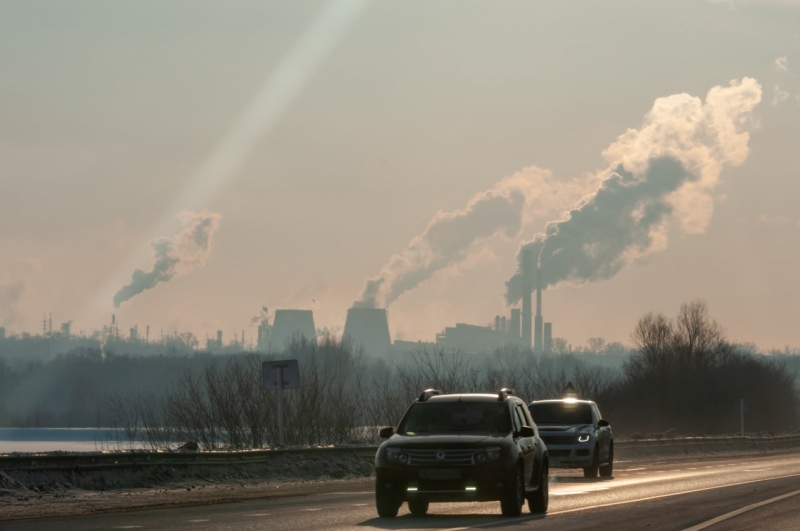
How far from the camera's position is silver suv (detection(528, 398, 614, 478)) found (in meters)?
28.6

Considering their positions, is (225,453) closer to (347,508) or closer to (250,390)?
(347,508)

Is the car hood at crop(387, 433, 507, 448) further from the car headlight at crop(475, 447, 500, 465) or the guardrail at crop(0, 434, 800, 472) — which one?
the guardrail at crop(0, 434, 800, 472)

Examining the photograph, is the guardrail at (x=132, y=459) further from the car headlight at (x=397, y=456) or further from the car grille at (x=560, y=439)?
the car headlight at (x=397, y=456)

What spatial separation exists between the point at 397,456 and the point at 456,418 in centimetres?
132

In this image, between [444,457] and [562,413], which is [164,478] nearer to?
[444,457]

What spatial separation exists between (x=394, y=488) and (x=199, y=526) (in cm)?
274

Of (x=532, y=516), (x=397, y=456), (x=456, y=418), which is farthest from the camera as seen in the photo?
(x=456, y=418)

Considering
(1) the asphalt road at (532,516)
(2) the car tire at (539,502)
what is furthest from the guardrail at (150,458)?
(2) the car tire at (539,502)

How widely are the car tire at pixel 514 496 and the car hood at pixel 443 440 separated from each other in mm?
597

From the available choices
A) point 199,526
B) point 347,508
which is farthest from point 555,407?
point 199,526

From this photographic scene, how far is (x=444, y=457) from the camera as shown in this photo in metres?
16.2

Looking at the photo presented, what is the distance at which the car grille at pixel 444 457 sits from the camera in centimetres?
1612

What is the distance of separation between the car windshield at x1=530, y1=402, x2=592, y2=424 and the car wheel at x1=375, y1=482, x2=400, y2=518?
1368 centimetres

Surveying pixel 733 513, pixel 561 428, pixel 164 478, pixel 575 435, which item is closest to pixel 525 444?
pixel 733 513
